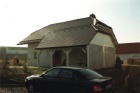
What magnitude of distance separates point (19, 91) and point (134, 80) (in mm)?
6627

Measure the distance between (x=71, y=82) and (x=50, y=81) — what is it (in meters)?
1.46

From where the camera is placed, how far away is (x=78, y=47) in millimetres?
24812

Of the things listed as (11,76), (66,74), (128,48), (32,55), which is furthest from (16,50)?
(66,74)

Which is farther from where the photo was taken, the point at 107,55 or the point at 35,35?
the point at 35,35

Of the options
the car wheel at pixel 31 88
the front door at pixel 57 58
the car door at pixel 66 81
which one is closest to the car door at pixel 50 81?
the car door at pixel 66 81

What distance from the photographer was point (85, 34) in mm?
26469

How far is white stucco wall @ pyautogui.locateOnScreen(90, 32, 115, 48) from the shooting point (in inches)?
1050

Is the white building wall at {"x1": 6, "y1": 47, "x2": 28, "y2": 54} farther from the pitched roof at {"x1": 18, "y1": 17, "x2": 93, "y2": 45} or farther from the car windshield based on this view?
the car windshield

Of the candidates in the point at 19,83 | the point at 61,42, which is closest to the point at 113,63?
the point at 61,42

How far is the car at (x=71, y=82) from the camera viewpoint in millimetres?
9844

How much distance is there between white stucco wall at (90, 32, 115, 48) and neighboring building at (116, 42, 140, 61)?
24.5 metres

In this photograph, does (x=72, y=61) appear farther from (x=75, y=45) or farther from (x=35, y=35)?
(x=35, y=35)

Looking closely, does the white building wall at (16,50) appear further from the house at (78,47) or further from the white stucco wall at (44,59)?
the white stucco wall at (44,59)

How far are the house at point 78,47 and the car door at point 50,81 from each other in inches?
491
